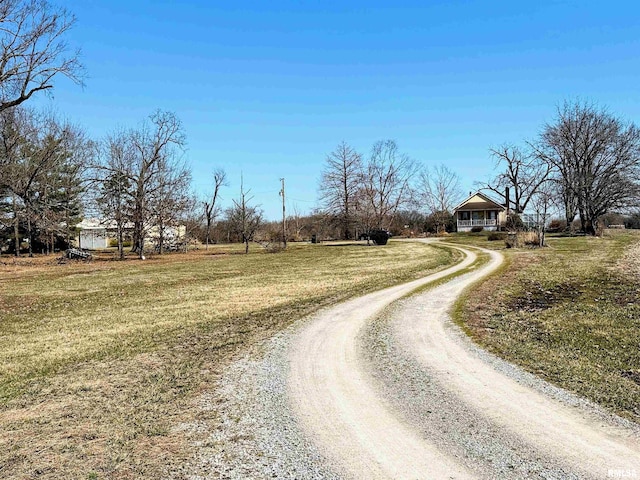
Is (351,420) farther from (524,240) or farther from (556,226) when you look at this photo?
(556,226)

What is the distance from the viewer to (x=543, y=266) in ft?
60.0

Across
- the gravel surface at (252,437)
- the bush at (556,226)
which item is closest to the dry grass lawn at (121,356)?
the gravel surface at (252,437)

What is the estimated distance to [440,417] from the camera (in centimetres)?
456

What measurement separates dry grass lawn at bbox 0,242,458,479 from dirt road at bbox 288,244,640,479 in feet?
4.54

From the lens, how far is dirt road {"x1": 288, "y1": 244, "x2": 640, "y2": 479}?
358cm

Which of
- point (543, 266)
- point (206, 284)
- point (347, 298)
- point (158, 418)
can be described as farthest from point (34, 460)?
point (543, 266)

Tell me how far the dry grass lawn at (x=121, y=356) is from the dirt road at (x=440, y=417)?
1.39 meters

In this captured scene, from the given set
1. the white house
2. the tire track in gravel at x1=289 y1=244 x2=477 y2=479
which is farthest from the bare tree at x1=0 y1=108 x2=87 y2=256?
the white house

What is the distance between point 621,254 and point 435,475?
23208 mm

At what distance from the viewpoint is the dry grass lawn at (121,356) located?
4012mm

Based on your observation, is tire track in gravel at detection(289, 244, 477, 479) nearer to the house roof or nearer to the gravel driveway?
the gravel driveway

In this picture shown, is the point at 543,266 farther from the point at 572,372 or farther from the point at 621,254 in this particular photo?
the point at 572,372

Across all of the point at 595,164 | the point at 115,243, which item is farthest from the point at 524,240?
the point at 115,243

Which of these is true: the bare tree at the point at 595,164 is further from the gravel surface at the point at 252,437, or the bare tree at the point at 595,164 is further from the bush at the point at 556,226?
the gravel surface at the point at 252,437
